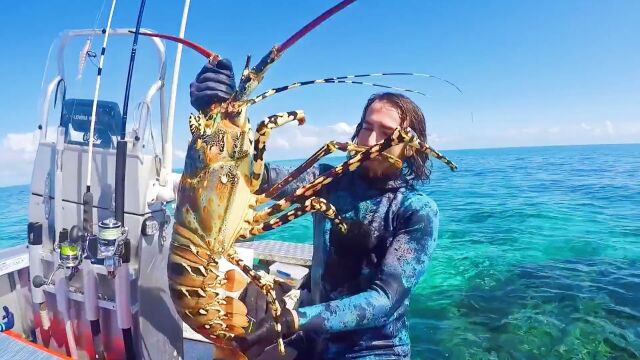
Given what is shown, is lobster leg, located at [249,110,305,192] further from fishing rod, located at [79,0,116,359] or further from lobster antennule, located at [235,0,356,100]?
fishing rod, located at [79,0,116,359]

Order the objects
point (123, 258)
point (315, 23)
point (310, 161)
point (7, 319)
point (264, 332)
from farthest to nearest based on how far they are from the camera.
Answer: point (7, 319) < point (123, 258) < point (310, 161) < point (264, 332) < point (315, 23)

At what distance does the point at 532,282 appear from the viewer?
7.84 metres

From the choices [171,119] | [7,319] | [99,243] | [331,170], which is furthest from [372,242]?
[7,319]

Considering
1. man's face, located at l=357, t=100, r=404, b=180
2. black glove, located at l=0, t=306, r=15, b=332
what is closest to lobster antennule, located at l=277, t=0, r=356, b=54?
man's face, located at l=357, t=100, r=404, b=180

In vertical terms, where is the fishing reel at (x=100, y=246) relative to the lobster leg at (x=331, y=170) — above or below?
below

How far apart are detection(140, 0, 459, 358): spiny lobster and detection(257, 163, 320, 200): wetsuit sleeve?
0.28m

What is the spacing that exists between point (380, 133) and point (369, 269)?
3.24 ft

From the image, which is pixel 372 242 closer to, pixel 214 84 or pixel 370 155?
pixel 370 155

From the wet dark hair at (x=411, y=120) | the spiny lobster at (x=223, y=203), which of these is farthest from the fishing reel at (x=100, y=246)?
the wet dark hair at (x=411, y=120)

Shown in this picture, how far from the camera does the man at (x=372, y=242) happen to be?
244 centimetres

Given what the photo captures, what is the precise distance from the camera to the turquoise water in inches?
218

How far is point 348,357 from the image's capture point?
8.68 ft

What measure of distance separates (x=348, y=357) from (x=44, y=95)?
4.23 m

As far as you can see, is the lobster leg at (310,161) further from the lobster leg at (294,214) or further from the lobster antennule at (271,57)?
the lobster antennule at (271,57)
